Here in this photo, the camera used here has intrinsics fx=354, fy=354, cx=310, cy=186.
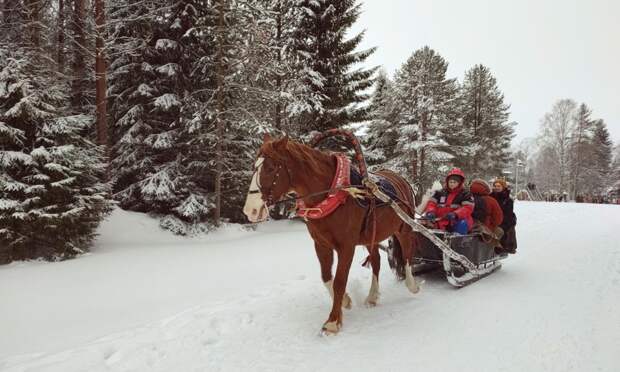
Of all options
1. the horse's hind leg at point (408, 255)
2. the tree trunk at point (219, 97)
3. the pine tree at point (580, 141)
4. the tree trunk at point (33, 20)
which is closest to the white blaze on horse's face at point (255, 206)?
the horse's hind leg at point (408, 255)

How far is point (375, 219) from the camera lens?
4629mm

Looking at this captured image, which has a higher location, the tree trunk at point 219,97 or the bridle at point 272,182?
the tree trunk at point 219,97

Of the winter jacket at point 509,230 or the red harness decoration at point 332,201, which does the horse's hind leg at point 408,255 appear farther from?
the winter jacket at point 509,230

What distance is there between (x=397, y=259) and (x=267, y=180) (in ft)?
10.6

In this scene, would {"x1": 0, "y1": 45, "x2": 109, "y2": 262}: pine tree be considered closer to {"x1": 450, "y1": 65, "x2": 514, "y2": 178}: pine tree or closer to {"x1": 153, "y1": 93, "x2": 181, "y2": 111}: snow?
{"x1": 153, "y1": 93, "x2": 181, "y2": 111}: snow

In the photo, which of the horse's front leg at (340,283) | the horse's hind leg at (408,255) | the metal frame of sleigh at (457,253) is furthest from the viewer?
the metal frame of sleigh at (457,253)

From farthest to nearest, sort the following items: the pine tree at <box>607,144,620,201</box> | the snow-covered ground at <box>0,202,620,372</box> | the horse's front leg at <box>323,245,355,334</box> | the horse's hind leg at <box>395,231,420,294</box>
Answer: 1. the pine tree at <box>607,144,620,201</box>
2. the horse's hind leg at <box>395,231,420,294</box>
3. the horse's front leg at <box>323,245,355,334</box>
4. the snow-covered ground at <box>0,202,620,372</box>

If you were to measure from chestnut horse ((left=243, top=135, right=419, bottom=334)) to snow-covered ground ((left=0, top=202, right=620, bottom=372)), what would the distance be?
2.10 ft

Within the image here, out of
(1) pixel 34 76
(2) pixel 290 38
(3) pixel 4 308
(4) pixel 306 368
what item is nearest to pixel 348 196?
(4) pixel 306 368

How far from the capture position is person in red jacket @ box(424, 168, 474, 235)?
6098 mm

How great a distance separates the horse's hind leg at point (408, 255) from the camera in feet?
17.7

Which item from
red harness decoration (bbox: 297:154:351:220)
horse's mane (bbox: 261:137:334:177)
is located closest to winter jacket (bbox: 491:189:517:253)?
red harness decoration (bbox: 297:154:351:220)

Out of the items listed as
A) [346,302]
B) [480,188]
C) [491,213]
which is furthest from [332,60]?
[346,302]

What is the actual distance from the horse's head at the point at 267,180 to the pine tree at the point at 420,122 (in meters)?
20.8
